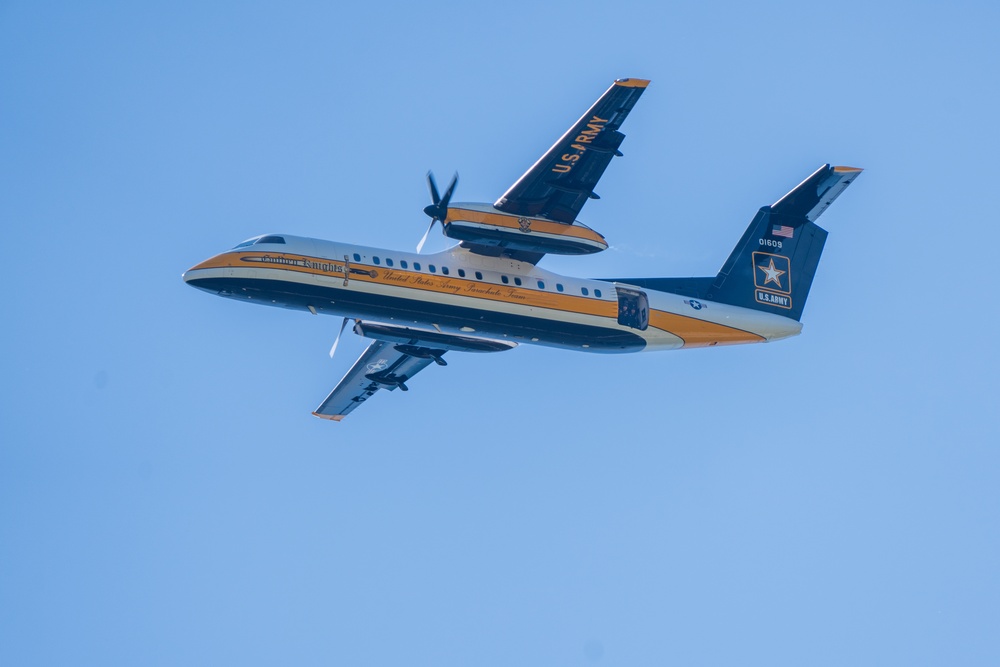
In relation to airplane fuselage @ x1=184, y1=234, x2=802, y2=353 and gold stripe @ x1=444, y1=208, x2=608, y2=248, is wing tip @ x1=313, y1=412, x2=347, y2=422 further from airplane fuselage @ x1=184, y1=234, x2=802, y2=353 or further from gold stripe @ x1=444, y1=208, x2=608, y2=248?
gold stripe @ x1=444, y1=208, x2=608, y2=248

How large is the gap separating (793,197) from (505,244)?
308 inches

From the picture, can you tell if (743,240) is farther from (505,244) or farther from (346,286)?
(346,286)

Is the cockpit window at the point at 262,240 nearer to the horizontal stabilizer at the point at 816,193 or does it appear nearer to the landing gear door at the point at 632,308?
the landing gear door at the point at 632,308

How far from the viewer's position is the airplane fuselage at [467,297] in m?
21.9

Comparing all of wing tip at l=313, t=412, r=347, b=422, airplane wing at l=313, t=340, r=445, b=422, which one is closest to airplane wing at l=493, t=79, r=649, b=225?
airplane wing at l=313, t=340, r=445, b=422

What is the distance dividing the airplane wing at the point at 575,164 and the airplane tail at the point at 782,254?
15.7ft

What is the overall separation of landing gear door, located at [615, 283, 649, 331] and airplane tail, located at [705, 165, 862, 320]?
7.55 feet

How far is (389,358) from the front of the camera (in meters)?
28.1

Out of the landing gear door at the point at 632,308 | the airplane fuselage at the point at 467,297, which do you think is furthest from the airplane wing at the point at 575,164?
the landing gear door at the point at 632,308

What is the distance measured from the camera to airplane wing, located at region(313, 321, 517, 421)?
25.0m

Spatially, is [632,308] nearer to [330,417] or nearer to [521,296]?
[521,296]

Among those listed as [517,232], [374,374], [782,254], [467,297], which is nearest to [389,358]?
[374,374]

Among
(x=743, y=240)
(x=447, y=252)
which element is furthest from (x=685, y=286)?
(x=447, y=252)

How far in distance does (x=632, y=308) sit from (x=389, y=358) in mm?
6711
